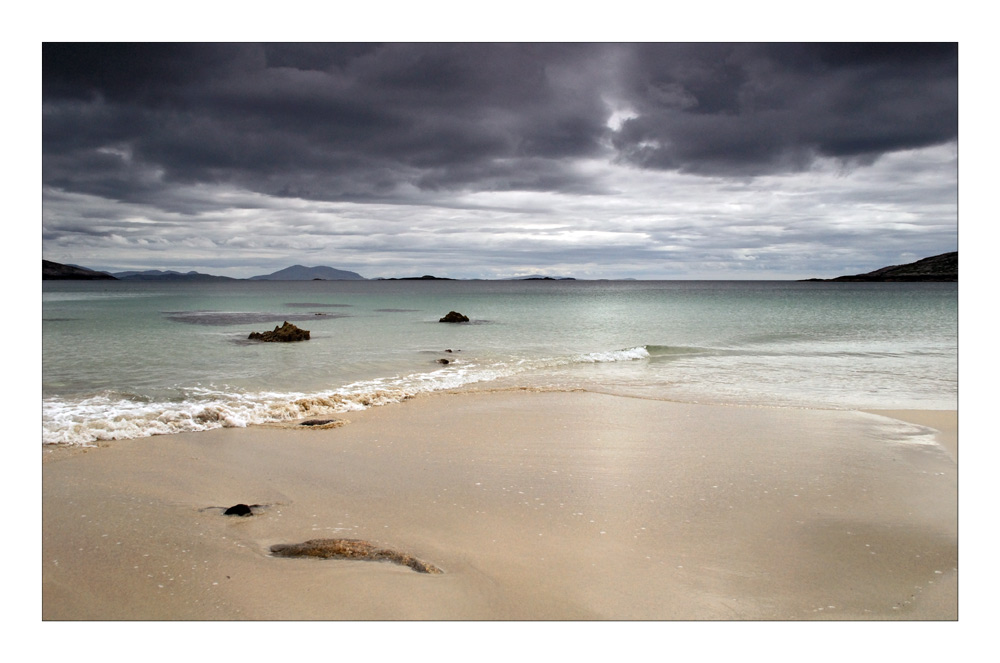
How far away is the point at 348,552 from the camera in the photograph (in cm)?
321

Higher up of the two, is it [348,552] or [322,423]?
[322,423]

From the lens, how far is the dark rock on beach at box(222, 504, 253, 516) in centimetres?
380

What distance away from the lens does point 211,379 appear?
963cm

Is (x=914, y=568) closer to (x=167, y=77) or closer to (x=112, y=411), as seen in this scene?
(x=167, y=77)

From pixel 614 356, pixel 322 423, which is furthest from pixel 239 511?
pixel 614 356

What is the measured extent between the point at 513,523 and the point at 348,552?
1091 mm

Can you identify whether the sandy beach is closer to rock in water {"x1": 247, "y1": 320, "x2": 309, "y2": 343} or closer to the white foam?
the white foam

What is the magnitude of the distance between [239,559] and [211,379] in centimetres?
740

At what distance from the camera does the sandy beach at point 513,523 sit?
285cm

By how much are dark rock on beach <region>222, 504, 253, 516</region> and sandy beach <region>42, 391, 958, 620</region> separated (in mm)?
85

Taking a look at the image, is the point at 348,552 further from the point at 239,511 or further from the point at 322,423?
the point at 322,423

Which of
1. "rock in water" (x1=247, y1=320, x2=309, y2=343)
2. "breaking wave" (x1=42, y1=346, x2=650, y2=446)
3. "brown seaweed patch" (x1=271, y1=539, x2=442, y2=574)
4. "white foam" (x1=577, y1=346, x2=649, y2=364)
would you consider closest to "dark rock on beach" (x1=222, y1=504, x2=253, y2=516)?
"brown seaweed patch" (x1=271, y1=539, x2=442, y2=574)

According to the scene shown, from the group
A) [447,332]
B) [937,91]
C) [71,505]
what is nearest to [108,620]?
[71,505]

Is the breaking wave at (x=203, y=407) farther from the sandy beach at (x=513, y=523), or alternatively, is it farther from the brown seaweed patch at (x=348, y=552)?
the brown seaweed patch at (x=348, y=552)
